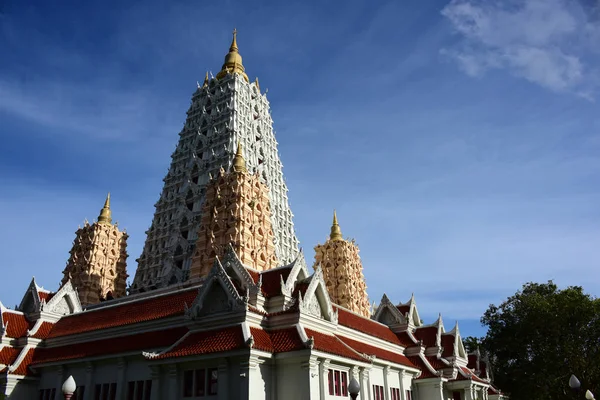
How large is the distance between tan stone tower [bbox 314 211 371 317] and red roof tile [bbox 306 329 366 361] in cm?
4746

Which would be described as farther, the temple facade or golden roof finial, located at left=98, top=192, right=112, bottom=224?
golden roof finial, located at left=98, top=192, right=112, bottom=224

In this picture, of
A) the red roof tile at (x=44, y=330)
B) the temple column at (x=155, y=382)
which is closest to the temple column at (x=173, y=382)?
the temple column at (x=155, y=382)

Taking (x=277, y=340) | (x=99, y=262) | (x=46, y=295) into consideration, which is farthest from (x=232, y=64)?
(x=277, y=340)

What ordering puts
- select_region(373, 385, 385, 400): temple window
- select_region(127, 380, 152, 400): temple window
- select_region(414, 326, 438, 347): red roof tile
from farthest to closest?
1. select_region(414, 326, 438, 347): red roof tile
2. select_region(373, 385, 385, 400): temple window
3. select_region(127, 380, 152, 400): temple window

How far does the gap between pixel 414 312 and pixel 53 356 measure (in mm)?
28733

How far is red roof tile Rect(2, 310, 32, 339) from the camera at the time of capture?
120 feet

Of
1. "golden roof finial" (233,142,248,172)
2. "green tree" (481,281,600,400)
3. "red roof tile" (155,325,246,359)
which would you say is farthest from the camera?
"golden roof finial" (233,142,248,172)

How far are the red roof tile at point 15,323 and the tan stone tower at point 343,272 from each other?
45.7 meters

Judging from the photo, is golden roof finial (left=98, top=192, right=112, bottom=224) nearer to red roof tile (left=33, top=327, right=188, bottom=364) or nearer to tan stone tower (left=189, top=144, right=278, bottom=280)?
tan stone tower (left=189, top=144, right=278, bottom=280)

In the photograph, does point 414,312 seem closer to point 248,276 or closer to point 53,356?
point 248,276

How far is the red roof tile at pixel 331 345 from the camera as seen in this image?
26.5m

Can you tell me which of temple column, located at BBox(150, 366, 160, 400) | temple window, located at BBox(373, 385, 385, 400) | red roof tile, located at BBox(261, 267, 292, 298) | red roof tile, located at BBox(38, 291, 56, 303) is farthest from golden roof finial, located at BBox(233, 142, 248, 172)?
temple column, located at BBox(150, 366, 160, 400)

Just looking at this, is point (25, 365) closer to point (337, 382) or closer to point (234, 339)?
point (234, 339)

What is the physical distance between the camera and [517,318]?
55.8 m
